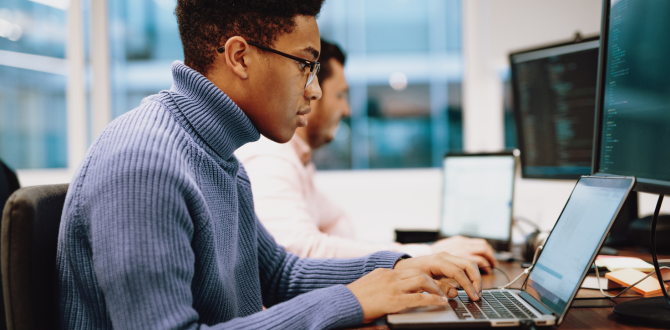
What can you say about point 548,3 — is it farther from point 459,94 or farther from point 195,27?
point 195,27

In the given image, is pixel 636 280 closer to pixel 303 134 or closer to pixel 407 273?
pixel 407 273

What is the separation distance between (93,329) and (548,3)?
276cm

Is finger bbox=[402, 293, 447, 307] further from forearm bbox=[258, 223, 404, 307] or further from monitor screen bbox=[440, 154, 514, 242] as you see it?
monitor screen bbox=[440, 154, 514, 242]

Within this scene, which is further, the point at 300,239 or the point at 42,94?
the point at 42,94

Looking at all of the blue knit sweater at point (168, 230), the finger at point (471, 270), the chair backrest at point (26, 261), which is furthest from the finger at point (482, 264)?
the chair backrest at point (26, 261)

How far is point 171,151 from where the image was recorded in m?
0.62

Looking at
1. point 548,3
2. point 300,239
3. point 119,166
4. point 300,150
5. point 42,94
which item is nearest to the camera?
point 119,166

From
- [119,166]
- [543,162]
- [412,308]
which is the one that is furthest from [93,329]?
[543,162]

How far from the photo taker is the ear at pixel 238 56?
79cm

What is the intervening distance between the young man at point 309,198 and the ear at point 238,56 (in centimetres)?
52

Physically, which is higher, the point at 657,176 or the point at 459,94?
the point at 459,94

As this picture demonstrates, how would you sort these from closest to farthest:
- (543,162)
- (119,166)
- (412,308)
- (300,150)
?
(119,166), (412,308), (543,162), (300,150)

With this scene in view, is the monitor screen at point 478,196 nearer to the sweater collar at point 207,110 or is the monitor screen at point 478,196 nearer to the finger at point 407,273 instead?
the finger at point 407,273

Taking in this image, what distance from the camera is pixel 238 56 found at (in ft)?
2.63
